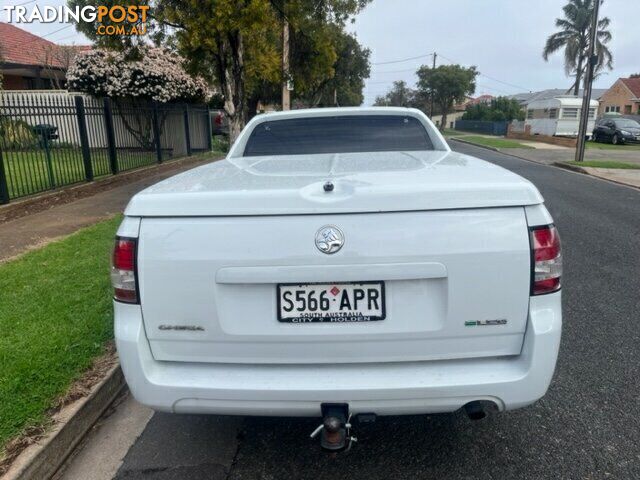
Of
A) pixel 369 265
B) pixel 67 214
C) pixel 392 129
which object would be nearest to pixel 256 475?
pixel 369 265

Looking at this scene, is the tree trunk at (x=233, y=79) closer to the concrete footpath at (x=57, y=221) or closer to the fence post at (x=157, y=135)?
the fence post at (x=157, y=135)

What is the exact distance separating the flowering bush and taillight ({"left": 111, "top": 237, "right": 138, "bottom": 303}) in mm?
16134

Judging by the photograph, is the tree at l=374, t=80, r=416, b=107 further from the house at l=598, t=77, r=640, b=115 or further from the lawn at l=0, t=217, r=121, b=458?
the lawn at l=0, t=217, r=121, b=458

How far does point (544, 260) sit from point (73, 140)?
35.4ft

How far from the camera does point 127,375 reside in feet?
7.45

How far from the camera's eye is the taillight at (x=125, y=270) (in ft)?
7.16

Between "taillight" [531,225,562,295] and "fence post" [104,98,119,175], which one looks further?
"fence post" [104,98,119,175]

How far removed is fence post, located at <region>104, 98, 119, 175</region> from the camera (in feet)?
40.3

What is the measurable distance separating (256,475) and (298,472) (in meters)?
0.20

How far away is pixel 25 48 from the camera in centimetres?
3022

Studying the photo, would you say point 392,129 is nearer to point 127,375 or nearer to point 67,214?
point 127,375

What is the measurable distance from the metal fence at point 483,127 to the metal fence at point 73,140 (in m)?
40.3

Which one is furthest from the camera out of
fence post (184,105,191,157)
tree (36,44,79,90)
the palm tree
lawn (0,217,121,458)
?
the palm tree

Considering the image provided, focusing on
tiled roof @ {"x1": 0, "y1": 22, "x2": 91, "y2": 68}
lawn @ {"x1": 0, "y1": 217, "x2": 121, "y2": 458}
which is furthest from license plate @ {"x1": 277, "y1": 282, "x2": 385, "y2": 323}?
tiled roof @ {"x1": 0, "y1": 22, "x2": 91, "y2": 68}
